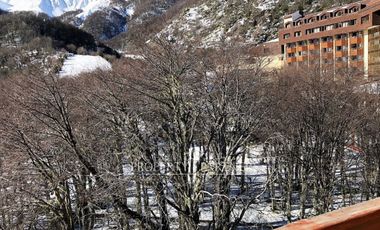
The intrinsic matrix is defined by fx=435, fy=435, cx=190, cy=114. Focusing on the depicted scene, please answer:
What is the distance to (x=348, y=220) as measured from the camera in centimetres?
163

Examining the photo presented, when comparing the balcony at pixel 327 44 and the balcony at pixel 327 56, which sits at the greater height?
the balcony at pixel 327 44

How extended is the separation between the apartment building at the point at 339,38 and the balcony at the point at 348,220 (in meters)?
Result: 42.1

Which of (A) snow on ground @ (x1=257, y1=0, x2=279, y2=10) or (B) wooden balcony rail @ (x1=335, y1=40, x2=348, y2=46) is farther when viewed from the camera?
(A) snow on ground @ (x1=257, y1=0, x2=279, y2=10)

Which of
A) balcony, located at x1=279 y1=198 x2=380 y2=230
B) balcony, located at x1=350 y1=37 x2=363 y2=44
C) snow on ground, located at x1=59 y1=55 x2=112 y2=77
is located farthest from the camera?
balcony, located at x1=350 y1=37 x2=363 y2=44

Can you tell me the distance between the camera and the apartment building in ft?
156

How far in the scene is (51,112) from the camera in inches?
579

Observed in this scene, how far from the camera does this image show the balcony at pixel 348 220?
156cm

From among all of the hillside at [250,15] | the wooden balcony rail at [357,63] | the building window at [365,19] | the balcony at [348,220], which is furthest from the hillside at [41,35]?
the balcony at [348,220]

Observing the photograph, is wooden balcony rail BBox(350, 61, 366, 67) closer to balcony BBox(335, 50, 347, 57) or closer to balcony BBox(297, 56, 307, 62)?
balcony BBox(335, 50, 347, 57)

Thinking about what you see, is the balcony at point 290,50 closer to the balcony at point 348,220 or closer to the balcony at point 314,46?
the balcony at point 314,46

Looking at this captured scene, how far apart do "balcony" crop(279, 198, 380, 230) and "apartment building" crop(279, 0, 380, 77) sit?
138 feet

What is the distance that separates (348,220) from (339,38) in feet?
185

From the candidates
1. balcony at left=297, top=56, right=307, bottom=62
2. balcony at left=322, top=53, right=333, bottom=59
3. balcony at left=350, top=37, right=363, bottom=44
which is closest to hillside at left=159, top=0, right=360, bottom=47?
balcony at left=297, top=56, right=307, bottom=62

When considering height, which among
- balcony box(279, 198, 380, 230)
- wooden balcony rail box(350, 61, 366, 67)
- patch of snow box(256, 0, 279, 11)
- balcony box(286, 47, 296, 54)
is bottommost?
balcony box(279, 198, 380, 230)
